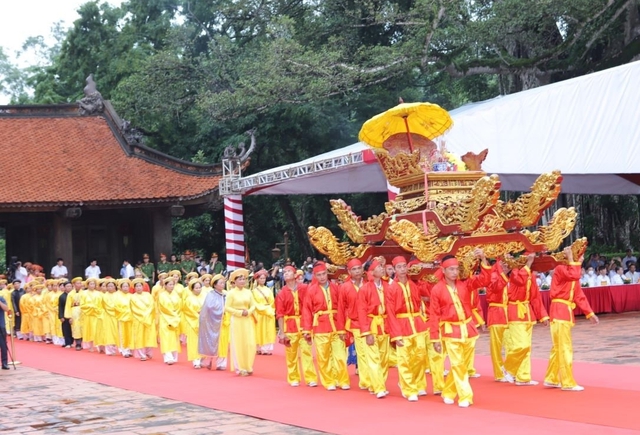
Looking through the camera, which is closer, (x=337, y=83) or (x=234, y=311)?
(x=234, y=311)

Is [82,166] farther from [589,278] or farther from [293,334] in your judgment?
[293,334]

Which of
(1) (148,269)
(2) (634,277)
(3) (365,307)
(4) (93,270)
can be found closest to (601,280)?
(2) (634,277)

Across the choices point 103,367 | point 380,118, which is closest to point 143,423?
point 380,118

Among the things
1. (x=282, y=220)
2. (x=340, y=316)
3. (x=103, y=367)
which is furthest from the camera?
(x=282, y=220)

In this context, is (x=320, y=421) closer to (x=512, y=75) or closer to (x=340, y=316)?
(x=340, y=316)

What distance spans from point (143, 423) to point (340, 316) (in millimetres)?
2763

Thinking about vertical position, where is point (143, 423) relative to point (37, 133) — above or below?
below

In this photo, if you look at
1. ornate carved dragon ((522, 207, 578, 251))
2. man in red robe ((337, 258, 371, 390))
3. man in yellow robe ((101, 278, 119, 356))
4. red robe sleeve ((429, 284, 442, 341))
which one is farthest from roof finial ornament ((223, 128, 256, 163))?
red robe sleeve ((429, 284, 442, 341))

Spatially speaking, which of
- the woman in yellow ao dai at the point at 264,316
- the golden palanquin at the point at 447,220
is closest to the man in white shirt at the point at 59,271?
the woman in yellow ao dai at the point at 264,316

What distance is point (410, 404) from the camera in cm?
896

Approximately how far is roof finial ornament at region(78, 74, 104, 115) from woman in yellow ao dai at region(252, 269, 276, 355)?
13889 mm

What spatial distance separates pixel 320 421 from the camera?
8.18 metres

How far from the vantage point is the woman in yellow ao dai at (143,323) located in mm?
15117

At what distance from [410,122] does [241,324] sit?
3.72 metres
